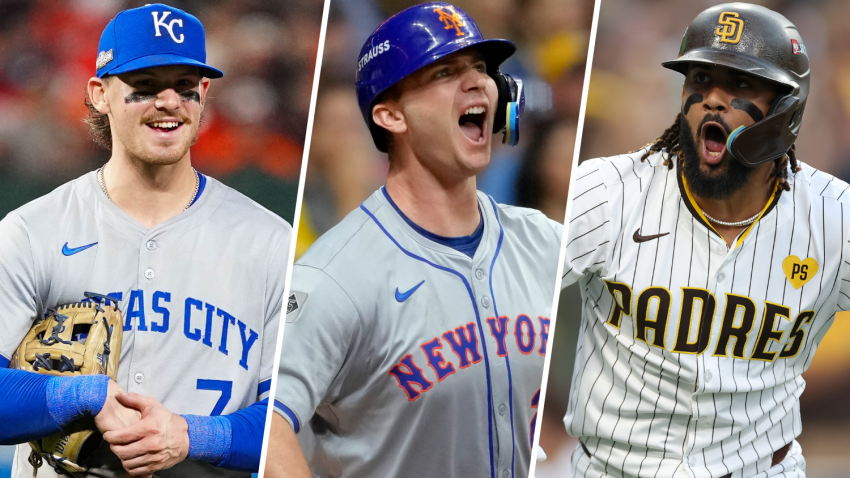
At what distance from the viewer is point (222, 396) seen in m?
2.30

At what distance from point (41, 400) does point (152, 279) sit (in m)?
0.40

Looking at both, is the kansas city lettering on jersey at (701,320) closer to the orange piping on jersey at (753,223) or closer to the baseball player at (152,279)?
the orange piping on jersey at (753,223)

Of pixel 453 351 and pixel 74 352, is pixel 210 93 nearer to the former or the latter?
pixel 74 352

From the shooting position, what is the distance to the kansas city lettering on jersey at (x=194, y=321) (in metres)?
2.24

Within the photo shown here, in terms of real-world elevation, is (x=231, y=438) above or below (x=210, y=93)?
below

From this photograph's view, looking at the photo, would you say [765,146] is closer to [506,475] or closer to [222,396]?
[506,475]

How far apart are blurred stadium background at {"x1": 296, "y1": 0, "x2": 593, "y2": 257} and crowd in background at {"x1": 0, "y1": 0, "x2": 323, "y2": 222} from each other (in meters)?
0.10

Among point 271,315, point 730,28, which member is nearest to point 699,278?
point 730,28

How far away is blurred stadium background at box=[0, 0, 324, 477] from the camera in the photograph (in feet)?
7.52

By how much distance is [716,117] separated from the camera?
228 centimetres

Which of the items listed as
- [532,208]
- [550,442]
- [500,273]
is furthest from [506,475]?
[532,208]

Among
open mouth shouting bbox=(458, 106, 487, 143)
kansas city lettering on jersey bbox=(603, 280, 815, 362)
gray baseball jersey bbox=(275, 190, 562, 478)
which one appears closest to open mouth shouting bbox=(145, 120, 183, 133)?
gray baseball jersey bbox=(275, 190, 562, 478)

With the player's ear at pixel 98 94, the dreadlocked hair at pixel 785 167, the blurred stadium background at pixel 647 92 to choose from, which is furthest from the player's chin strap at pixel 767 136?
the player's ear at pixel 98 94

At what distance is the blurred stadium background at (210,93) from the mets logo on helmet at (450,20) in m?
0.42
